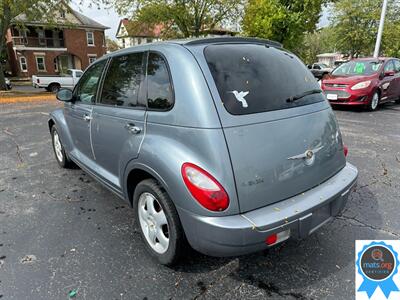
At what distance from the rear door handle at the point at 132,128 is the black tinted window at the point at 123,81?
0.19 metres

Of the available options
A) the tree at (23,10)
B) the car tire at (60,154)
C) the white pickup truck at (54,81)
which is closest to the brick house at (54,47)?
the white pickup truck at (54,81)

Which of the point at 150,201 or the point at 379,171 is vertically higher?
the point at 150,201

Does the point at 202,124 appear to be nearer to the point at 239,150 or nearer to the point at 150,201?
the point at 239,150

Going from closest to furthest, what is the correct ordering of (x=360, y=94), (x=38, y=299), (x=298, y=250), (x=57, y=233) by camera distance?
(x=38, y=299)
(x=298, y=250)
(x=57, y=233)
(x=360, y=94)

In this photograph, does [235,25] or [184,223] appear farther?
[235,25]

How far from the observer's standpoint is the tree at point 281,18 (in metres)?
20.3

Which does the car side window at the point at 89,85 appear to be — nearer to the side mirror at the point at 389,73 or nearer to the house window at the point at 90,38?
the side mirror at the point at 389,73

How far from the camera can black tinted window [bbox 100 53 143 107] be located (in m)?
2.63

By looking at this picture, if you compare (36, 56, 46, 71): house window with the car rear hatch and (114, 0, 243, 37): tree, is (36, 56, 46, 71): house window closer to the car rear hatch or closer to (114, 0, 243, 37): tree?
(114, 0, 243, 37): tree

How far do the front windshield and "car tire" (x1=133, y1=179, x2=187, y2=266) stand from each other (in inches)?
353

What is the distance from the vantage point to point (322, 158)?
2324mm

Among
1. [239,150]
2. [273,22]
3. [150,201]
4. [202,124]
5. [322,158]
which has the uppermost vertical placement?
[273,22]

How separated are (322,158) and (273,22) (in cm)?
2052

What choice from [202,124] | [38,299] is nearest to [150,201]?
[202,124]
